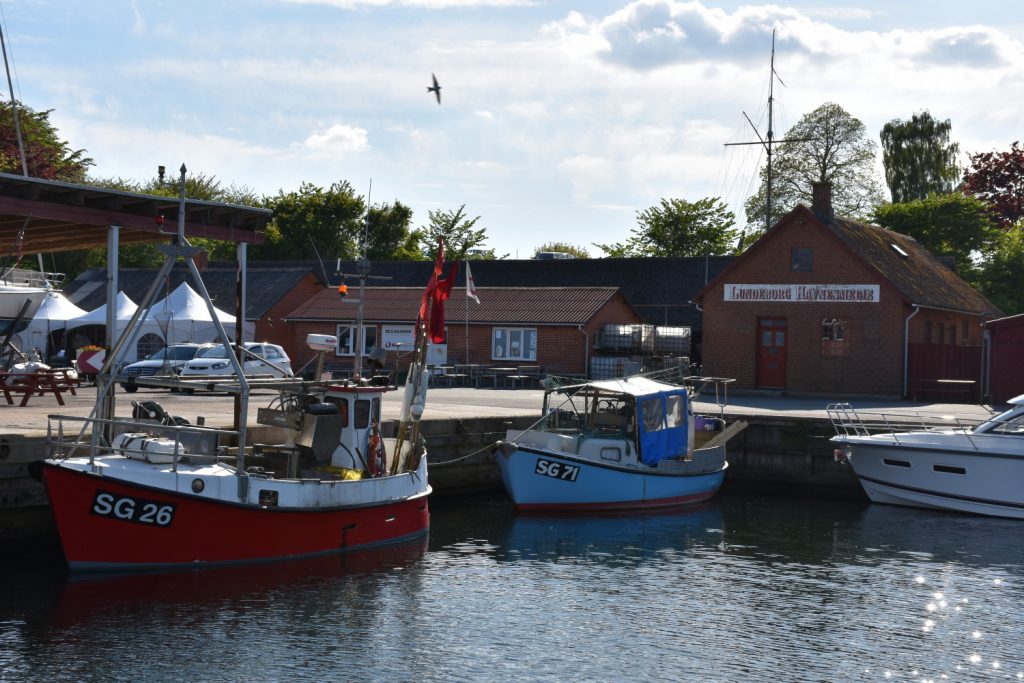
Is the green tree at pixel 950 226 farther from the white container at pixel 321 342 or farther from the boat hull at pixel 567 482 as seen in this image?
the white container at pixel 321 342

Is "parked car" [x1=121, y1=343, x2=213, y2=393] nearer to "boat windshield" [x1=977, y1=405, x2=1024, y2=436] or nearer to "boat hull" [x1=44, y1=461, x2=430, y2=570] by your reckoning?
"boat hull" [x1=44, y1=461, x2=430, y2=570]

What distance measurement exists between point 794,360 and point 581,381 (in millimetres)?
16399

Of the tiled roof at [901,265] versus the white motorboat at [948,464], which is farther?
the tiled roof at [901,265]

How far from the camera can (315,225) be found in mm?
80875

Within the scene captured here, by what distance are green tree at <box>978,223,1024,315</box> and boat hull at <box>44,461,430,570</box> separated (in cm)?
4920

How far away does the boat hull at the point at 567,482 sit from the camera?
80.4ft

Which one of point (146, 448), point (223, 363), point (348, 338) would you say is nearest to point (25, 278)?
point (223, 363)

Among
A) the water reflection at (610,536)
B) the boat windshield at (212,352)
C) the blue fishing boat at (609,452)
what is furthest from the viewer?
the boat windshield at (212,352)

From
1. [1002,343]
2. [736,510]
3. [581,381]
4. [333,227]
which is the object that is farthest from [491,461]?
[333,227]

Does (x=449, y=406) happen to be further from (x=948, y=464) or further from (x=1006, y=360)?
(x=1006, y=360)

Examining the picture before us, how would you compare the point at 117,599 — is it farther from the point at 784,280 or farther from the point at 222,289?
the point at 222,289

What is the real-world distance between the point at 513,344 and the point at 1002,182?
4565cm

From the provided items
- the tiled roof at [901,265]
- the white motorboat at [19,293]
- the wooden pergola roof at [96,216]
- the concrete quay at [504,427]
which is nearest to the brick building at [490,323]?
the tiled roof at [901,265]

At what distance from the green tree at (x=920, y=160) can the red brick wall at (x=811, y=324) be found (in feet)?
147
